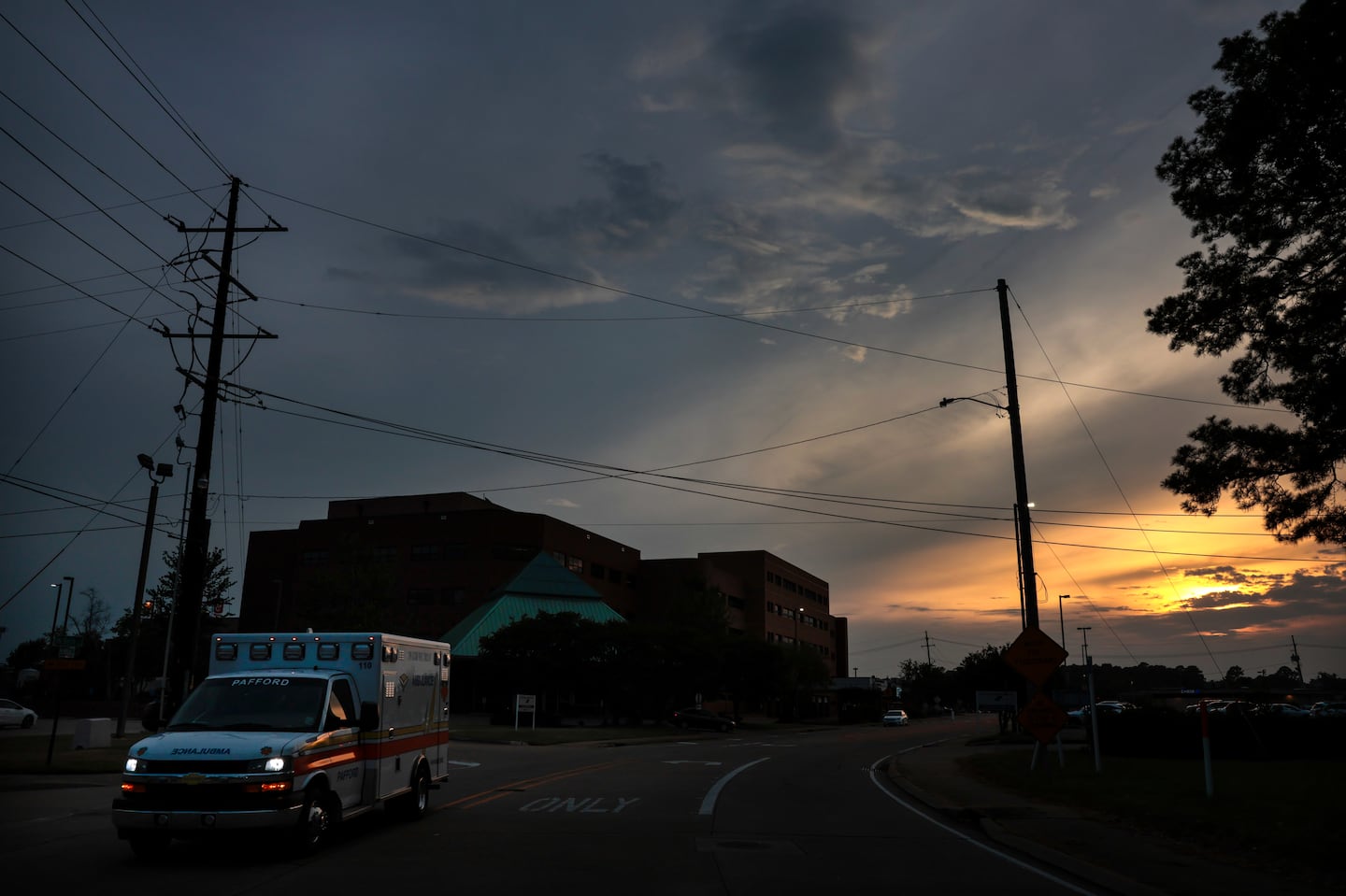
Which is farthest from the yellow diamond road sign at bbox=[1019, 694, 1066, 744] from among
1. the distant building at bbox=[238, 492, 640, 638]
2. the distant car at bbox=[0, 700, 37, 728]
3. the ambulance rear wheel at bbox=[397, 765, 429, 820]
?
the distant building at bbox=[238, 492, 640, 638]

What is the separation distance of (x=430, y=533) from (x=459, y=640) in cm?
2409

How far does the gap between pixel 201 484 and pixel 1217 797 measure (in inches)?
806

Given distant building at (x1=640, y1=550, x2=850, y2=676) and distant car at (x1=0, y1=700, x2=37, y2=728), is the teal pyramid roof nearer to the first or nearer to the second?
distant building at (x1=640, y1=550, x2=850, y2=676)

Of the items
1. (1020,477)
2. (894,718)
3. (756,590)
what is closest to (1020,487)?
(1020,477)

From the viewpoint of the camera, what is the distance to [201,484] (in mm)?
20750

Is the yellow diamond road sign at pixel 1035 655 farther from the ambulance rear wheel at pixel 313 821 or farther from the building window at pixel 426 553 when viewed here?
the building window at pixel 426 553

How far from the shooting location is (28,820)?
45.3 ft

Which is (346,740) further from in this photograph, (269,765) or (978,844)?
(978,844)

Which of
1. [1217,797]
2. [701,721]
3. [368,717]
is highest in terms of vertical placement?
[368,717]

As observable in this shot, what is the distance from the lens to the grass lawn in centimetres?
1224

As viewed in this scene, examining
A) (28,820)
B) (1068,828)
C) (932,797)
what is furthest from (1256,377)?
(28,820)

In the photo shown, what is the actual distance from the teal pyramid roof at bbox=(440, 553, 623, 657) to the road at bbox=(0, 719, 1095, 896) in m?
45.1

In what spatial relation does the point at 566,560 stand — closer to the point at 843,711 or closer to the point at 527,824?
the point at 843,711

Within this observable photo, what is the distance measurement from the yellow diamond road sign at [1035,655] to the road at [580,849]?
450 cm
